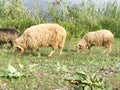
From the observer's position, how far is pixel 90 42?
15.0 meters

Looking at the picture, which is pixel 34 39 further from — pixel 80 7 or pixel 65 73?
pixel 80 7

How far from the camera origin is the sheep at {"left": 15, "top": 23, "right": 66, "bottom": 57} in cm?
1192

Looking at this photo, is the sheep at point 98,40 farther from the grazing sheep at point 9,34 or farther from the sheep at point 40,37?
the sheep at point 40,37

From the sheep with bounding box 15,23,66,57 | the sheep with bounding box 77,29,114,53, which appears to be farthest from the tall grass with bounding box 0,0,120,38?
the sheep with bounding box 15,23,66,57

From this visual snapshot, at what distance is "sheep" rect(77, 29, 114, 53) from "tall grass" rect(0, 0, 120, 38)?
316cm

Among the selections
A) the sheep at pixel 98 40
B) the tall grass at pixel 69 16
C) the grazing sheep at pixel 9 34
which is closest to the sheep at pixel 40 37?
the grazing sheep at pixel 9 34

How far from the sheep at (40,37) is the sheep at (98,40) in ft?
8.59

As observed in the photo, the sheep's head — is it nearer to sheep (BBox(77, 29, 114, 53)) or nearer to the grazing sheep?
sheep (BBox(77, 29, 114, 53))

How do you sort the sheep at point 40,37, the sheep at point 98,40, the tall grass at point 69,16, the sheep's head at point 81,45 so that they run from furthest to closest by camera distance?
the tall grass at point 69,16 → the sheep's head at point 81,45 → the sheep at point 98,40 → the sheep at point 40,37

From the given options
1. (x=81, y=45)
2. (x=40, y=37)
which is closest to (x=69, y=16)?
(x=81, y=45)

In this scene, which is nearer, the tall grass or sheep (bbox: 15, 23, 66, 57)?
sheep (bbox: 15, 23, 66, 57)

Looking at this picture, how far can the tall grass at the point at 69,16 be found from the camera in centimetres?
1856

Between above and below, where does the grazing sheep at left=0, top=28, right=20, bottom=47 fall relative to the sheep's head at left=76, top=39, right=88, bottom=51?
above

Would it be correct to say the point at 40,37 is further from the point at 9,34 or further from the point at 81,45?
the point at 81,45
